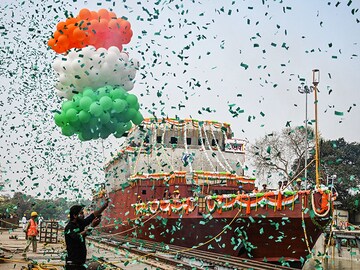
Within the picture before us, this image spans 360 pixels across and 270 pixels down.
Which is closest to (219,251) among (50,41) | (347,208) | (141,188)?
(141,188)

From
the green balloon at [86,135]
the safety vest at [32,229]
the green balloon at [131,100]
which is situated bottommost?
the safety vest at [32,229]

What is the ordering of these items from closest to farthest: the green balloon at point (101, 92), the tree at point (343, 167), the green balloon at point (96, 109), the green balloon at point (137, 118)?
1. the green balloon at point (96, 109)
2. the green balloon at point (101, 92)
3. the green balloon at point (137, 118)
4. the tree at point (343, 167)

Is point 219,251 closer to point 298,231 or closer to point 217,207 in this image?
→ point 217,207

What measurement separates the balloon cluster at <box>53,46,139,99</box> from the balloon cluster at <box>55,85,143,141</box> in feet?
1.19

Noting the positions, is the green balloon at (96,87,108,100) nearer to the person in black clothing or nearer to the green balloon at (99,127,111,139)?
the green balloon at (99,127,111,139)

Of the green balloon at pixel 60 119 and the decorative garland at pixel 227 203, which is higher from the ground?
the green balloon at pixel 60 119

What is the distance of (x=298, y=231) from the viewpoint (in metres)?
17.0

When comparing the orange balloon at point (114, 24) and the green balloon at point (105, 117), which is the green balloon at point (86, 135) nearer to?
the green balloon at point (105, 117)

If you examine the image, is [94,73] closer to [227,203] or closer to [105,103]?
[105,103]

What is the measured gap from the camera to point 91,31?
482 inches

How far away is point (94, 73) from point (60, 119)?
141 cm

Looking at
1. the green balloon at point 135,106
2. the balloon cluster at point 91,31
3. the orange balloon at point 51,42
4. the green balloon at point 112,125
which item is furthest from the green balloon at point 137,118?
the orange balloon at point 51,42

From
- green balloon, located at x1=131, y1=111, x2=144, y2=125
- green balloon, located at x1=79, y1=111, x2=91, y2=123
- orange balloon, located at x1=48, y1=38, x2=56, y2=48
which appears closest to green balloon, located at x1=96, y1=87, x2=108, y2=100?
green balloon, located at x1=79, y1=111, x2=91, y2=123

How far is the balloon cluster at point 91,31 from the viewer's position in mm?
12195
